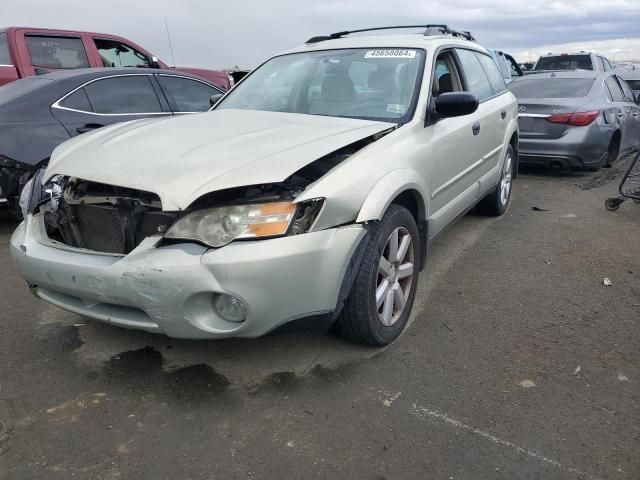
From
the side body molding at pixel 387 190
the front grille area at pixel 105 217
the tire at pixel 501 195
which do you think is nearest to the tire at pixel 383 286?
the side body molding at pixel 387 190

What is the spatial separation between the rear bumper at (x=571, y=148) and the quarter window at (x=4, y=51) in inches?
272

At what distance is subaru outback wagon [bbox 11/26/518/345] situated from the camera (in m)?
2.26

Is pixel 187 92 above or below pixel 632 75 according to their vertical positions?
above

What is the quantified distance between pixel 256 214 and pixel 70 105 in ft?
11.8

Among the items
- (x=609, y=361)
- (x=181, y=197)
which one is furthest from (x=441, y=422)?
(x=181, y=197)

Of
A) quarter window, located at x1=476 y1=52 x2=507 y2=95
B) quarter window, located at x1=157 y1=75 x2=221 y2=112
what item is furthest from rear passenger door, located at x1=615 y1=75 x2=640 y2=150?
quarter window, located at x1=157 y1=75 x2=221 y2=112

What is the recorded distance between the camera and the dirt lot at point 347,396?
6.91 feet

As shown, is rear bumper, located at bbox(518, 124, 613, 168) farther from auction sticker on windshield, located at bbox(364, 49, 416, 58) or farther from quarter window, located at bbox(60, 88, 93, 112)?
quarter window, located at bbox(60, 88, 93, 112)

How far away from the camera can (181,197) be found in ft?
7.25

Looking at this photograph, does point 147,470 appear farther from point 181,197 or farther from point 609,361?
point 609,361

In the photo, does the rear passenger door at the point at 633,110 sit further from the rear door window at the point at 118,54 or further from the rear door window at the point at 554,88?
the rear door window at the point at 118,54

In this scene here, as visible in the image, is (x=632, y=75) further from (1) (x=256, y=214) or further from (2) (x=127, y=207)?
(2) (x=127, y=207)

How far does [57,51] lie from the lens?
7.17 m

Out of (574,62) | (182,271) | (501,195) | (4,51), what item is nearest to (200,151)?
(182,271)
